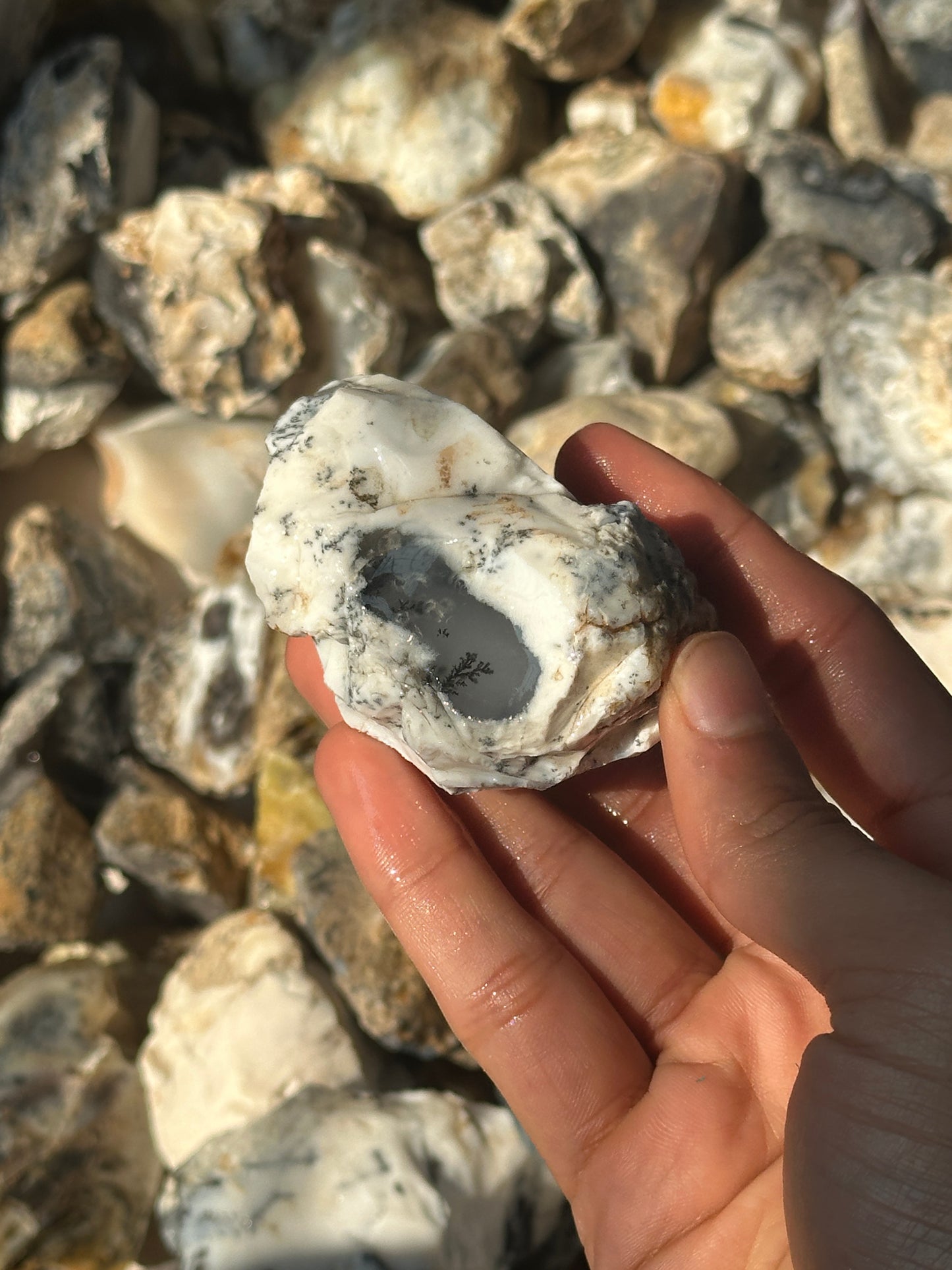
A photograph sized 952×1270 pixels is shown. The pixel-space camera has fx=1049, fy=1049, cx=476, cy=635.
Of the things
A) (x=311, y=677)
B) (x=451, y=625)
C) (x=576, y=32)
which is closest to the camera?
(x=451, y=625)

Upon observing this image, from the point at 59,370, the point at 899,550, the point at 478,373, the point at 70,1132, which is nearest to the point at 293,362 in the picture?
the point at 478,373

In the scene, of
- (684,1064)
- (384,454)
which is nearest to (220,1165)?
(684,1064)

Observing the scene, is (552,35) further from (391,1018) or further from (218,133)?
(391,1018)

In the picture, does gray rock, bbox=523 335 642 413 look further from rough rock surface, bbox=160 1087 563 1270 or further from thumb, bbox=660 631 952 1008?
rough rock surface, bbox=160 1087 563 1270

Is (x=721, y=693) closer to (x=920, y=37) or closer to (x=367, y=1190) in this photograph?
(x=367, y=1190)

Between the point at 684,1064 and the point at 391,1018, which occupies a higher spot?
the point at 684,1064

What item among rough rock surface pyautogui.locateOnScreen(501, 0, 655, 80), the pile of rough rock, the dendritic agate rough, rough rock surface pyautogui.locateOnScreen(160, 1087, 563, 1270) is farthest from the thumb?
rough rock surface pyautogui.locateOnScreen(501, 0, 655, 80)
